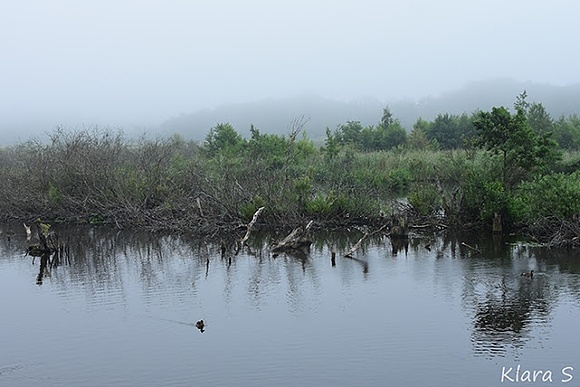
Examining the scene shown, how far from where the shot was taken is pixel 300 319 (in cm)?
1416

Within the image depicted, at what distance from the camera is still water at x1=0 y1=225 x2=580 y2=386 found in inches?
452

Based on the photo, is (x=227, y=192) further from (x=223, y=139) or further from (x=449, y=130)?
(x=449, y=130)

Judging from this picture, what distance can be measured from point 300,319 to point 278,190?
40.4ft

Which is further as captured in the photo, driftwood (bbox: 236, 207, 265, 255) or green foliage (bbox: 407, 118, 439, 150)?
green foliage (bbox: 407, 118, 439, 150)

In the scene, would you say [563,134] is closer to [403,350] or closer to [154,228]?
[154,228]

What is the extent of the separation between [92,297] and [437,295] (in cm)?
798

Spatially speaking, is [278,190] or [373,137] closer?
[278,190]

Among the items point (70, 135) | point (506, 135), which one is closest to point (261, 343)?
point (506, 135)

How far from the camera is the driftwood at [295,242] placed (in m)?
21.6

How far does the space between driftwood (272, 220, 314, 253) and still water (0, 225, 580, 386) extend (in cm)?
53

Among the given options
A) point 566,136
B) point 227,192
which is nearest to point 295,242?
point 227,192

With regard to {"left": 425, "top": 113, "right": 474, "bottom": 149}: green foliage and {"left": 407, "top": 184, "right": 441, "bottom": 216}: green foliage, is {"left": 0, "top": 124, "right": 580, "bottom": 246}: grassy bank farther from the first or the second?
{"left": 425, "top": 113, "right": 474, "bottom": 149}: green foliage

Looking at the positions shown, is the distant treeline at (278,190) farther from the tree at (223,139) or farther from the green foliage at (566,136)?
the green foliage at (566,136)

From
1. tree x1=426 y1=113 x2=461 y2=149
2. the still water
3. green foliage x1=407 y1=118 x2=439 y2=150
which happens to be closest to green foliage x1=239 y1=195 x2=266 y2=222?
the still water
